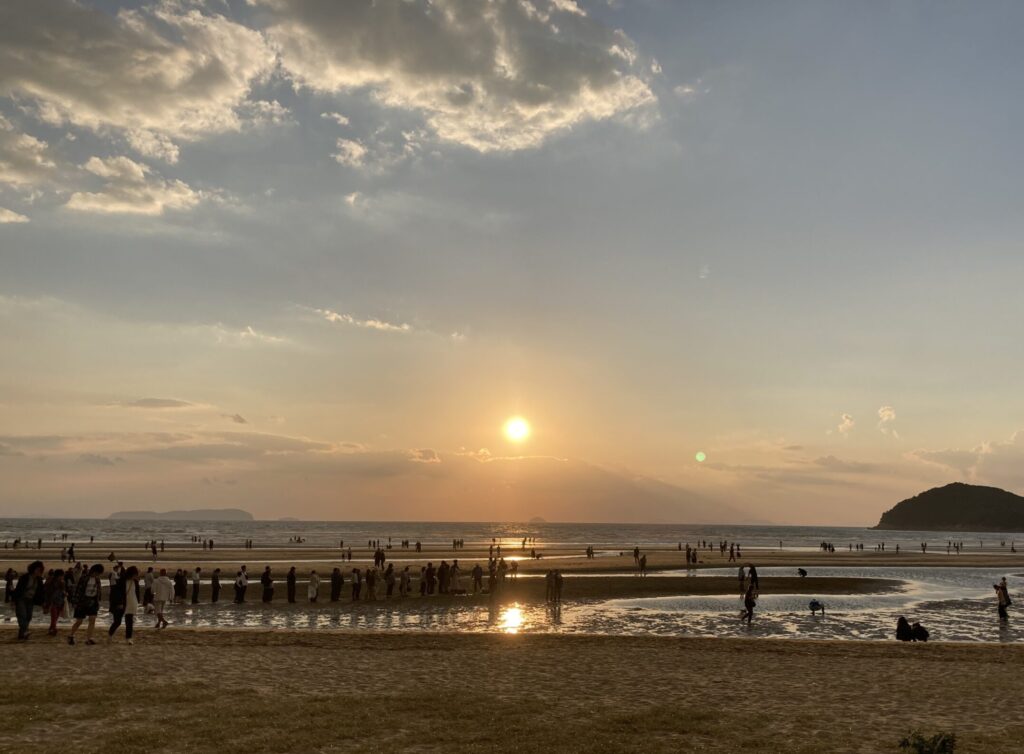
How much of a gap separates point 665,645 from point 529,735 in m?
10.4

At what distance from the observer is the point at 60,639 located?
778 inches

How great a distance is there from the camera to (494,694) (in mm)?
14125

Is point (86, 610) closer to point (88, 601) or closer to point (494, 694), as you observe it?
point (88, 601)

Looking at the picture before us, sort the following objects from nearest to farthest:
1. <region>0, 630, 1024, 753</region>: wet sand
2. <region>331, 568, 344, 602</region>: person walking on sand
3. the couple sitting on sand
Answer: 1. <region>0, 630, 1024, 753</region>: wet sand
2. the couple sitting on sand
3. <region>331, 568, 344, 602</region>: person walking on sand

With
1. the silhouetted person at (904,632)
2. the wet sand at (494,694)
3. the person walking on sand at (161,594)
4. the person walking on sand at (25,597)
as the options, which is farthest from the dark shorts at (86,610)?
the silhouetted person at (904,632)

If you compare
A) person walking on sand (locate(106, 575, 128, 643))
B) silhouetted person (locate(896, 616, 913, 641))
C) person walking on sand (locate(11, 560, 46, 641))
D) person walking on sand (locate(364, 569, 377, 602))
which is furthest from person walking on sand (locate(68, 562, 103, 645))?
silhouetted person (locate(896, 616, 913, 641))

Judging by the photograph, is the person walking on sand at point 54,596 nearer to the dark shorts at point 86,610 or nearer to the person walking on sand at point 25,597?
the person walking on sand at point 25,597

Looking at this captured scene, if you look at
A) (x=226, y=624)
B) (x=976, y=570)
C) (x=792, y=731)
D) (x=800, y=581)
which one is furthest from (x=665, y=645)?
(x=976, y=570)

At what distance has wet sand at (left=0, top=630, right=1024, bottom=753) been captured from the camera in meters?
11.0

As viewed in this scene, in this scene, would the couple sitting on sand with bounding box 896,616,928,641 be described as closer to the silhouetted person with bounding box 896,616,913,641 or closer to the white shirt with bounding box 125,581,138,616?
the silhouetted person with bounding box 896,616,913,641

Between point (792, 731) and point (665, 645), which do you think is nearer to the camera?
point (792, 731)

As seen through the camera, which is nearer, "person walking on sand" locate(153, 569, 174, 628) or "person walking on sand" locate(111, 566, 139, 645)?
"person walking on sand" locate(111, 566, 139, 645)

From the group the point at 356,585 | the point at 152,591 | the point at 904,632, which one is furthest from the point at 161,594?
the point at 904,632

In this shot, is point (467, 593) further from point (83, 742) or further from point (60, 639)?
point (83, 742)
